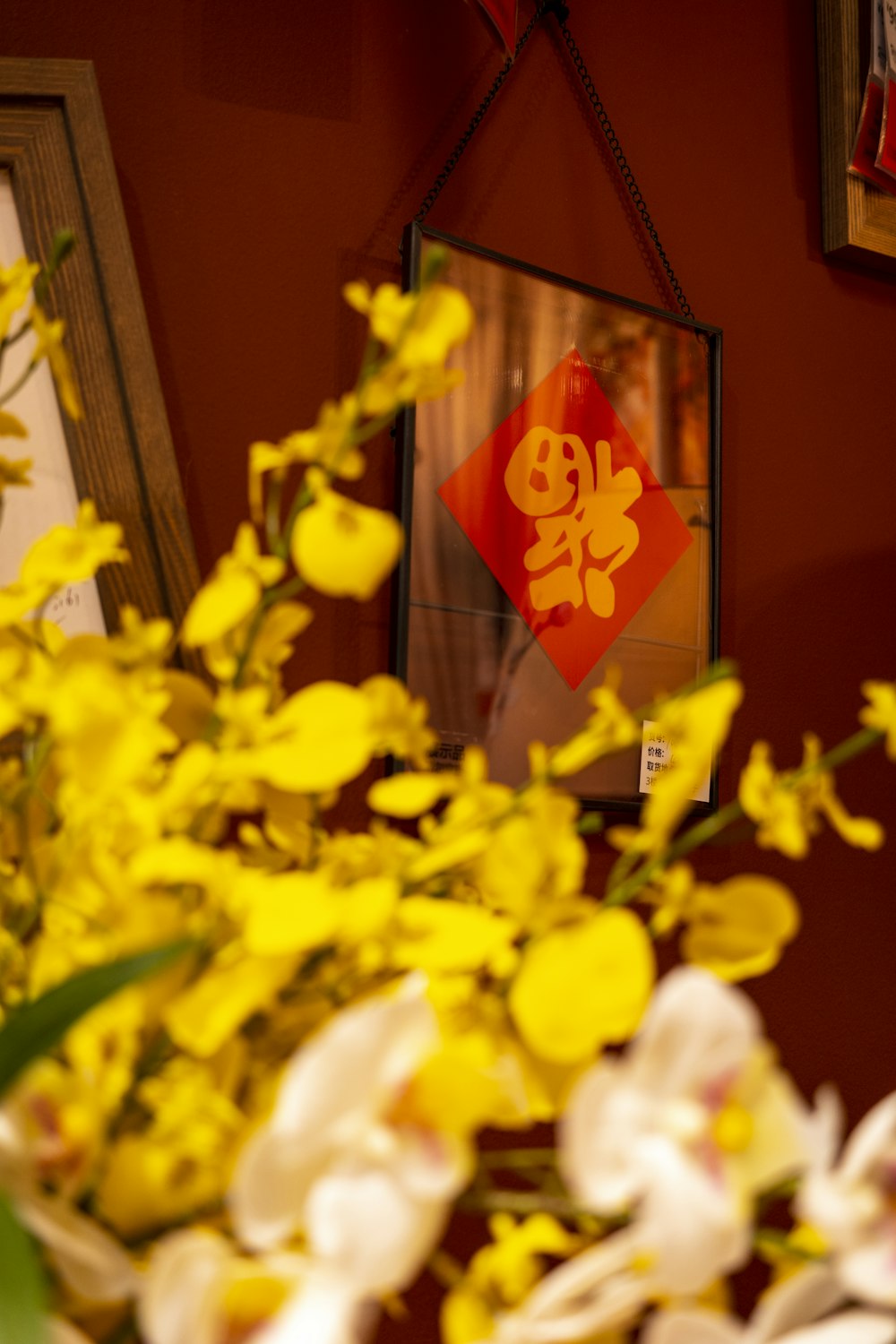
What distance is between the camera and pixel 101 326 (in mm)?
925

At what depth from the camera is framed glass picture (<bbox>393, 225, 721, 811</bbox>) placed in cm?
114

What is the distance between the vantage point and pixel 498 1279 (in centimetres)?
39

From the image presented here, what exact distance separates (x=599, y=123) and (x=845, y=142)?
0.36m

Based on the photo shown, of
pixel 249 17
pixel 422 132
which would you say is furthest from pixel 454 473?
pixel 249 17

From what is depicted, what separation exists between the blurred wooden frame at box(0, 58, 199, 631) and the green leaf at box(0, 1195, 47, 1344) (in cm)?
63

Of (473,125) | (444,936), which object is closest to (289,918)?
(444,936)

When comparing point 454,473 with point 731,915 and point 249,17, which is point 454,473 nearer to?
point 249,17

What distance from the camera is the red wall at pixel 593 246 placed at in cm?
107

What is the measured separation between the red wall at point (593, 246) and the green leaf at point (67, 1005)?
76 cm

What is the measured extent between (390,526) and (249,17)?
916mm

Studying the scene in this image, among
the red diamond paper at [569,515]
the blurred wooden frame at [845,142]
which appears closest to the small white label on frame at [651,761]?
the red diamond paper at [569,515]

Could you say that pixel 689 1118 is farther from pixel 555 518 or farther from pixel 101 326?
pixel 555 518

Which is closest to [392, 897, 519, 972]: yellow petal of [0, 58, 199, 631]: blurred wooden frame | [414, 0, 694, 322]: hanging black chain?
[0, 58, 199, 631]: blurred wooden frame

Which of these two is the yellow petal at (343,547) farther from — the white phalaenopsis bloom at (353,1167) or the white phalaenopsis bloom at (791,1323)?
the white phalaenopsis bloom at (791,1323)
